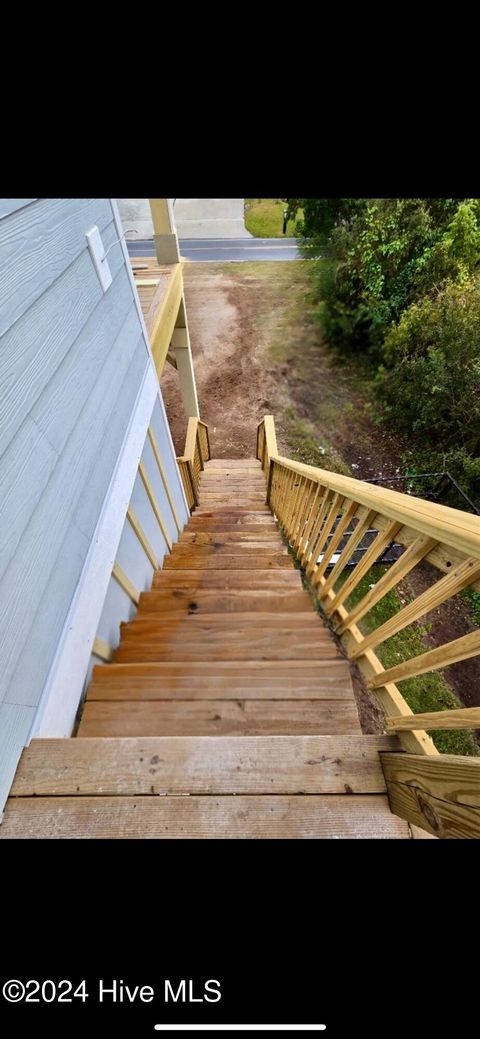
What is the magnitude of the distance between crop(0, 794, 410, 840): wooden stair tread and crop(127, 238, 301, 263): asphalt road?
16.1 m

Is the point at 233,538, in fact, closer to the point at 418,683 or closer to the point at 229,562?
the point at 229,562

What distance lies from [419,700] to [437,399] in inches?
206

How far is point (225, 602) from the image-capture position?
7.78 feet

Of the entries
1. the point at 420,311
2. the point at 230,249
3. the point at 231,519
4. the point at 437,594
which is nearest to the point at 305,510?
the point at 231,519

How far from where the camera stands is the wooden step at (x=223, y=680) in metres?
1.53

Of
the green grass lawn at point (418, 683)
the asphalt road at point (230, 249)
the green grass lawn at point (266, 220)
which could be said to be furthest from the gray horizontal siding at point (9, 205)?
the green grass lawn at point (266, 220)

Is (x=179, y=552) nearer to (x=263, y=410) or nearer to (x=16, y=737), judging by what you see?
(x=16, y=737)

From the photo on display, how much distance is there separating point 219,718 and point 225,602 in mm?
970

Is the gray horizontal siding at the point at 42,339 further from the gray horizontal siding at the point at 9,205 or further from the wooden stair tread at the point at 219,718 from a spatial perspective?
the wooden stair tread at the point at 219,718

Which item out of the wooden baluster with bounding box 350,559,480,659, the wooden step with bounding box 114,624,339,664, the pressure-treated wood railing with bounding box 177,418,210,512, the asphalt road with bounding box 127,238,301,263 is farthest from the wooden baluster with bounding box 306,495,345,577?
the asphalt road with bounding box 127,238,301,263

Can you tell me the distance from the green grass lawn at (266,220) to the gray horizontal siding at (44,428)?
1732 centimetres
